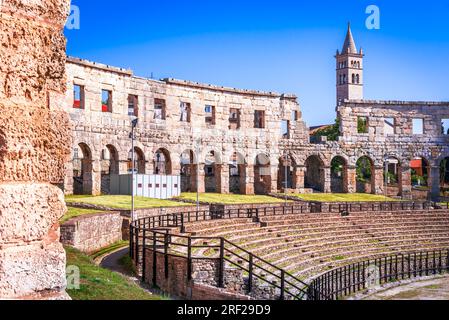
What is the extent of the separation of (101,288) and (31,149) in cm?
623

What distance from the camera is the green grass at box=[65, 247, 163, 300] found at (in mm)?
9617

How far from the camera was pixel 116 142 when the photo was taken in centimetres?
3584

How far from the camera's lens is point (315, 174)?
Answer: 4797cm

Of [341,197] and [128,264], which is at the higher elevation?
[341,197]

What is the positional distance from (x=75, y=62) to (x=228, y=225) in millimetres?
15130

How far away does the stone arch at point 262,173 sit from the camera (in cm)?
4341

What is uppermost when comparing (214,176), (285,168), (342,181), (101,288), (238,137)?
(238,137)

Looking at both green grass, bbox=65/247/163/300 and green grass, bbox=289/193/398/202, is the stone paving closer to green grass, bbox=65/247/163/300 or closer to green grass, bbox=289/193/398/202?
green grass, bbox=65/247/163/300

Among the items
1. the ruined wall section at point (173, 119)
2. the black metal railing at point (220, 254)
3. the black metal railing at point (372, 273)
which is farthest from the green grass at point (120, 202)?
the black metal railing at point (372, 273)

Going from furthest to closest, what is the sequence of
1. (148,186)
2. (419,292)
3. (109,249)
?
(148,186) → (109,249) → (419,292)

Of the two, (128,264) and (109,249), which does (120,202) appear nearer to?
(109,249)

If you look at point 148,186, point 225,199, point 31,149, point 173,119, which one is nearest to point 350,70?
point 173,119
